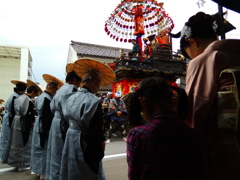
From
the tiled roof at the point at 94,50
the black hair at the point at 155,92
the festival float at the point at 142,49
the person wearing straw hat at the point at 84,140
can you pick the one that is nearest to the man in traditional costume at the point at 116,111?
the festival float at the point at 142,49

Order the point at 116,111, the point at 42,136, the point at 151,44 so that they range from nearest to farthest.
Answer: the point at 42,136 < the point at 116,111 < the point at 151,44

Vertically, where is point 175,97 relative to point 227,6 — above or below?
below

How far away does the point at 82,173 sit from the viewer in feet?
6.73

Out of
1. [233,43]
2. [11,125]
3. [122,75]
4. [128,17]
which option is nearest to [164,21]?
[128,17]

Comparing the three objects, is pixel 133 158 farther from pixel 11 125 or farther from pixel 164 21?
pixel 164 21

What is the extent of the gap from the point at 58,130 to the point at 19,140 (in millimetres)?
2000

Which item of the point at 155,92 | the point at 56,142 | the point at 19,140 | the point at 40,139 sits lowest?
the point at 19,140

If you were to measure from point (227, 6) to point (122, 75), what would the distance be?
26.2ft

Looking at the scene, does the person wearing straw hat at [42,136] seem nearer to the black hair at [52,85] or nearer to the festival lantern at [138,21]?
the black hair at [52,85]

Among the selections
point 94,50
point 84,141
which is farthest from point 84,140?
point 94,50

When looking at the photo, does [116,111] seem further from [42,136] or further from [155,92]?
[155,92]

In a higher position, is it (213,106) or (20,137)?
(213,106)

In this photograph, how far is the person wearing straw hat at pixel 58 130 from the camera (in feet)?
8.49

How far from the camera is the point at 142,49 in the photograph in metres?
10.6
